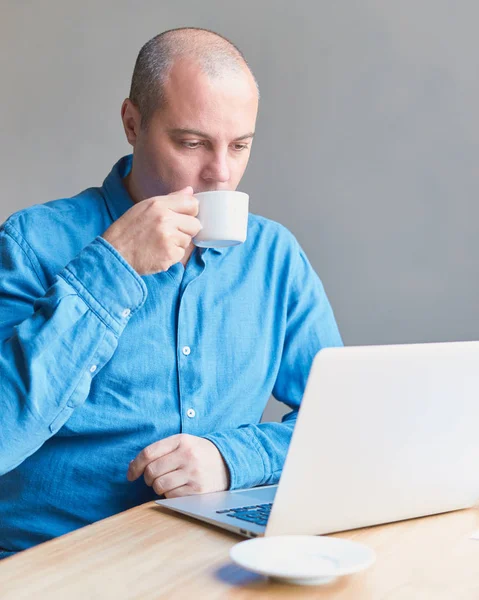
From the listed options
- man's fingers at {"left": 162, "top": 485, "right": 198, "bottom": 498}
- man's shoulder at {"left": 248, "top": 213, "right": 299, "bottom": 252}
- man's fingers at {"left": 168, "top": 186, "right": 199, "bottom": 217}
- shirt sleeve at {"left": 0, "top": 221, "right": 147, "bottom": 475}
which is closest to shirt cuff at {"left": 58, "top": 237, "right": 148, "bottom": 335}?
shirt sleeve at {"left": 0, "top": 221, "right": 147, "bottom": 475}

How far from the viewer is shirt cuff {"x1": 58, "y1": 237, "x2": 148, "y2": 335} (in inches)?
40.7

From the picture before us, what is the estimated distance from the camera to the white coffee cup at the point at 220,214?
1124mm


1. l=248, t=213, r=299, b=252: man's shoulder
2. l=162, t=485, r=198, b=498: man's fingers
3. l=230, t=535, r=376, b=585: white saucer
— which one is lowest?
l=162, t=485, r=198, b=498: man's fingers

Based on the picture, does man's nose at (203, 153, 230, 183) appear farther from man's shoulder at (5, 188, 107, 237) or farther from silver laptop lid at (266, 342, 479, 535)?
silver laptop lid at (266, 342, 479, 535)

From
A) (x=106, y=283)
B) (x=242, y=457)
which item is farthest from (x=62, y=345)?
(x=242, y=457)

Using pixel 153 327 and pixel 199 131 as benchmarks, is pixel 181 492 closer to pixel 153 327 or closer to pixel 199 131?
pixel 153 327

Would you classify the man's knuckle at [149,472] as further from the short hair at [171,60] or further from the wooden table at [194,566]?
the short hair at [171,60]

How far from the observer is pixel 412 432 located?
0.82 metres

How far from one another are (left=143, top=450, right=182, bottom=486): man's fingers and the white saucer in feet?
1.02

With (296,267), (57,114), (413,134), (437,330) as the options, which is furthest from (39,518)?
(57,114)

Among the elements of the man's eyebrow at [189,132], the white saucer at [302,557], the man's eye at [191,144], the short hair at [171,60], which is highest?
the short hair at [171,60]

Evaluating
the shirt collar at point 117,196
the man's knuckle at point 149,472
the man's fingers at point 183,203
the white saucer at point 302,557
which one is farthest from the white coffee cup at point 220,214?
the white saucer at point 302,557

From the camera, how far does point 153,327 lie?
4.19 feet

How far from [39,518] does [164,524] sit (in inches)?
16.6
